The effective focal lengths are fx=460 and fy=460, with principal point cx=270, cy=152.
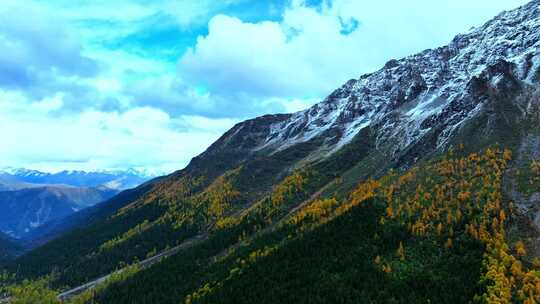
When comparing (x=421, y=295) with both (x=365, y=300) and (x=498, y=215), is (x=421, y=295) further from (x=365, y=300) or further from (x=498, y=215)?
(x=498, y=215)

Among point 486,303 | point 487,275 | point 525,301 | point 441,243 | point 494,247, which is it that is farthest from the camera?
point 441,243

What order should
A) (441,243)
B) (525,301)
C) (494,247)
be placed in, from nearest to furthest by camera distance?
(525,301) → (494,247) → (441,243)

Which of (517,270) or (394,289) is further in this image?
(394,289)

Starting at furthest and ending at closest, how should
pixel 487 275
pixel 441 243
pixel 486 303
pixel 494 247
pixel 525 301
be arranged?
pixel 441 243, pixel 494 247, pixel 487 275, pixel 486 303, pixel 525 301

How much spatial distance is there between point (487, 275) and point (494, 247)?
56.0 feet

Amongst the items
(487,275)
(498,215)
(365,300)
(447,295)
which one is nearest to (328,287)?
(365,300)

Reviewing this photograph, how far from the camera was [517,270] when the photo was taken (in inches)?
5999

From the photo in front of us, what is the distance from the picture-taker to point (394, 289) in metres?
176

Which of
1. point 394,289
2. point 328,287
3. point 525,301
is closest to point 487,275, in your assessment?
point 525,301

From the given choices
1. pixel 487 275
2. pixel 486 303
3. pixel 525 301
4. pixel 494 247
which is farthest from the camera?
pixel 494 247

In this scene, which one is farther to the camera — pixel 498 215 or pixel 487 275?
pixel 498 215

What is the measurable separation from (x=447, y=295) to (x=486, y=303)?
48.0ft

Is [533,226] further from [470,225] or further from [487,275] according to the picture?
[487,275]

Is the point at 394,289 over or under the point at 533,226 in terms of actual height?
under
